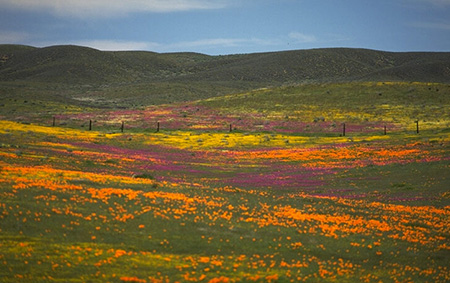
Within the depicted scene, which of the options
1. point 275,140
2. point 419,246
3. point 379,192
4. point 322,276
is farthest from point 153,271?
point 275,140

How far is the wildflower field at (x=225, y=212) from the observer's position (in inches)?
727

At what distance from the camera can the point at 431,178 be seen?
39.7m

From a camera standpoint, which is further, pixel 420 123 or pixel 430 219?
pixel 420 123

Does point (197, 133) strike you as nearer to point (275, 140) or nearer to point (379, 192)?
point (275, 140)

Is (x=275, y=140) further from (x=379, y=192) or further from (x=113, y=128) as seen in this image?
(x=379, y=192)

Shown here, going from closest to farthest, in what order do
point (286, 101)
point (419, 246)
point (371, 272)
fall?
1. point (371, 272)
2. point (419, 246)
3. point (286, 101)

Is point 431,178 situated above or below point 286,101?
below

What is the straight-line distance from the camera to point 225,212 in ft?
84.3

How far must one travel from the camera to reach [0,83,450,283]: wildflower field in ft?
60.5

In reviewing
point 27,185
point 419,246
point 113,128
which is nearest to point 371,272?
point 419,246

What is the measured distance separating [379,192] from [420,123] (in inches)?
2206

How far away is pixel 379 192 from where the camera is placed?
37531 mm

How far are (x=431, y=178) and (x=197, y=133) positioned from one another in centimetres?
4893

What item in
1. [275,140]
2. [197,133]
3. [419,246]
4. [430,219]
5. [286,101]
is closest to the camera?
[419,246]
